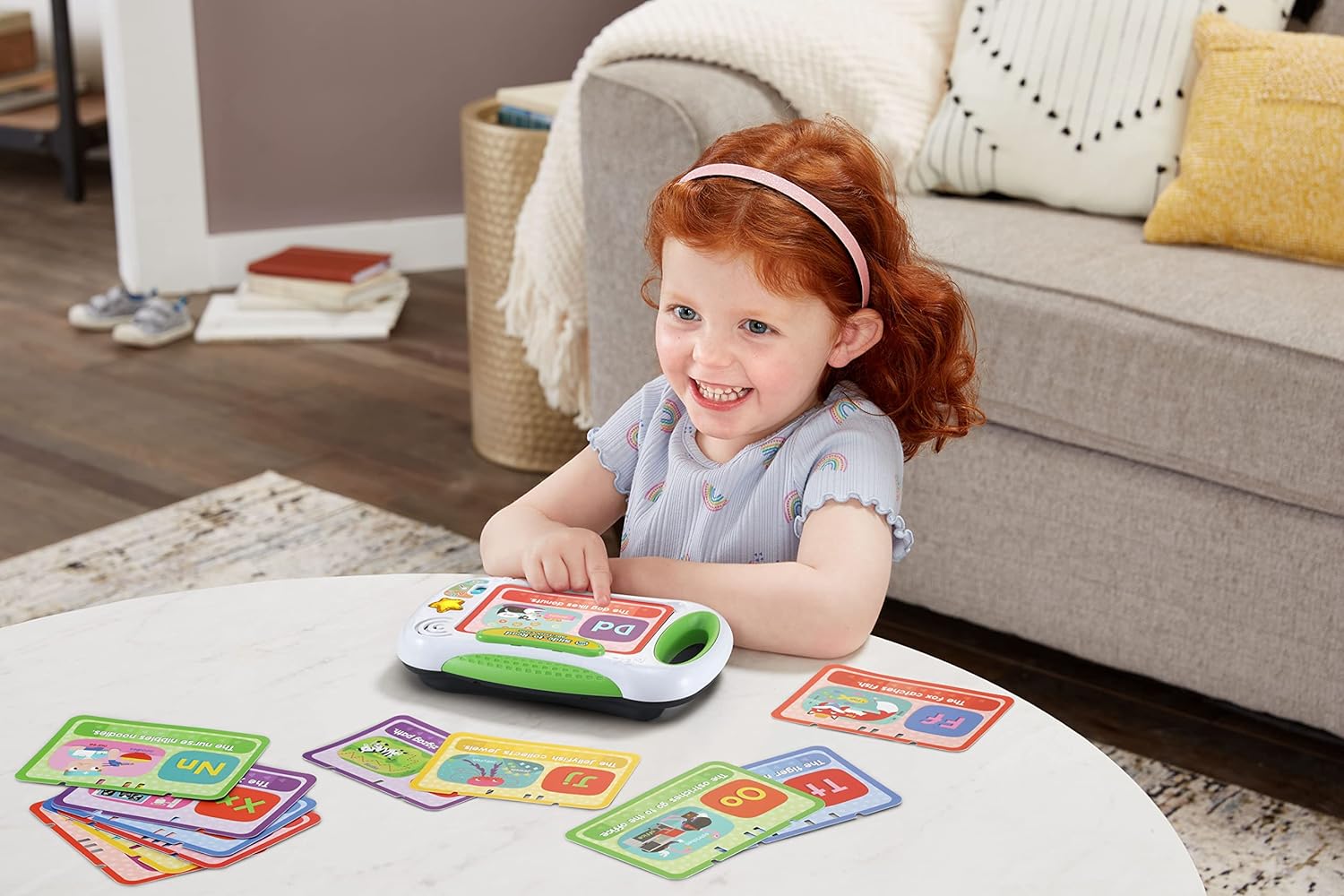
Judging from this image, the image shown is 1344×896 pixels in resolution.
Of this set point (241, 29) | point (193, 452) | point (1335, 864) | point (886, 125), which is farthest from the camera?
point (241, 29)

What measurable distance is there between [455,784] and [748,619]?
0.23 meters

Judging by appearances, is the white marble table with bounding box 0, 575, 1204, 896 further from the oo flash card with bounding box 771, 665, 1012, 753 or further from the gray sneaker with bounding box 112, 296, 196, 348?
the gray sneaker with bounding box 112, 296, 196, 348

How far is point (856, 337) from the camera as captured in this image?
104cm

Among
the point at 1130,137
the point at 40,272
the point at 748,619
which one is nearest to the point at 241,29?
the point at 40,272

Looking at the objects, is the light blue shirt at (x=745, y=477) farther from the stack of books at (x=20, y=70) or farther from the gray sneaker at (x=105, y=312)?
the stack of books at (x=20, y=70)

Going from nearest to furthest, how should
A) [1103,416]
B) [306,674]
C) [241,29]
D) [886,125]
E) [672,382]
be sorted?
[306,674] → [672,382] → [1103,416] → [886,125] → [241,29]

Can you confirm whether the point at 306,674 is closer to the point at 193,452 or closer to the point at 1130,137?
the point at 1130,137

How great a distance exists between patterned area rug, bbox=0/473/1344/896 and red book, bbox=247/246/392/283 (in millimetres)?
827

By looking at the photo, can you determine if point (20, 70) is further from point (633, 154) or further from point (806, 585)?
point (806, 585)

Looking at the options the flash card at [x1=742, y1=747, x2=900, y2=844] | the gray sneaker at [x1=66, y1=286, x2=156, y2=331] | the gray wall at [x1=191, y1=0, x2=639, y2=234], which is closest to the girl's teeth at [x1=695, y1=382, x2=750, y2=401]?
the flash card at [x1=742, y1=747, x2=900, y2=844]

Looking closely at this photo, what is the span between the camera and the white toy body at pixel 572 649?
834mm

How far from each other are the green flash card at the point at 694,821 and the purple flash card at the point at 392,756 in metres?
0.08

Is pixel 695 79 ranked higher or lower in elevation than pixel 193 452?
higher

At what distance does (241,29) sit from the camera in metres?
3.14
